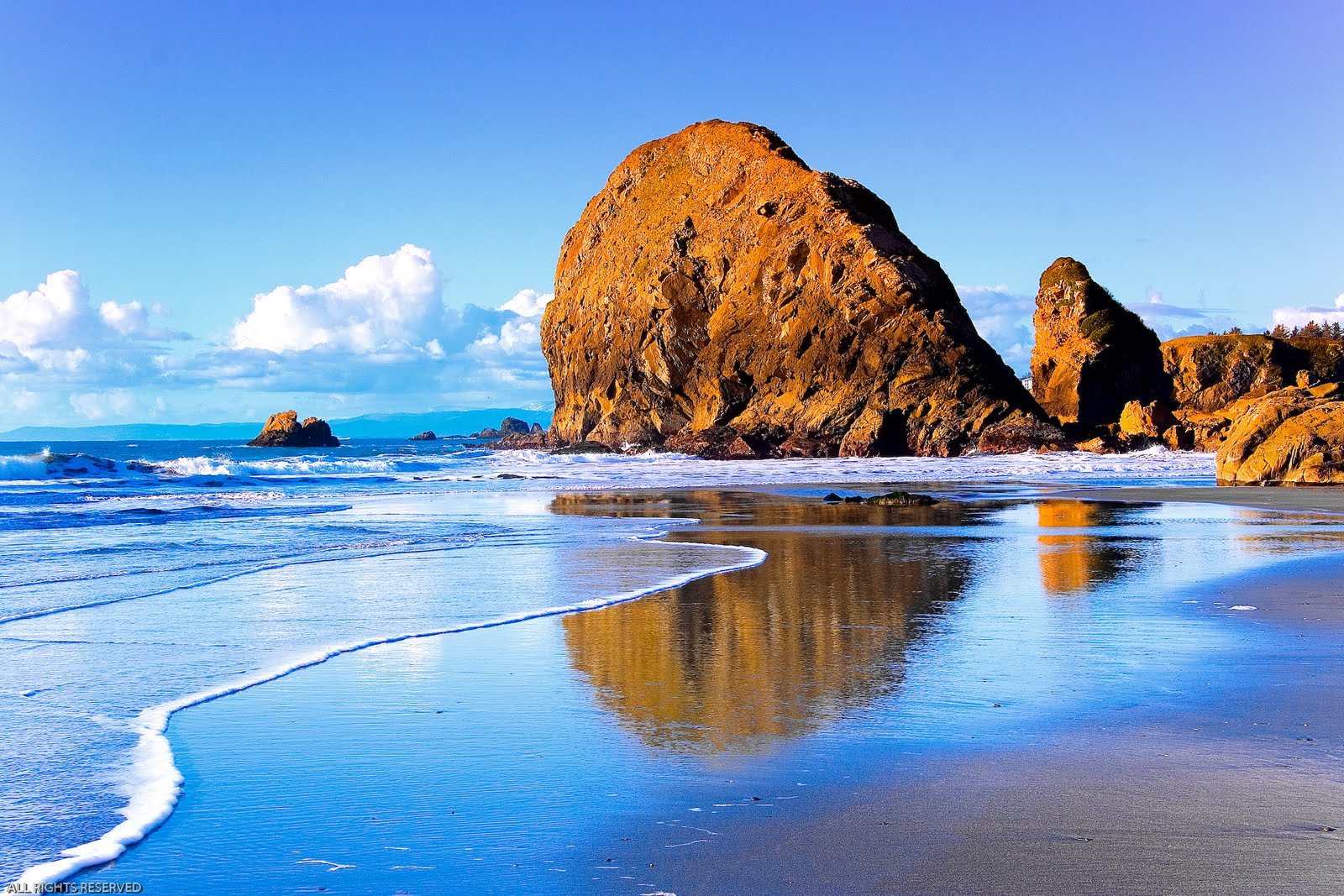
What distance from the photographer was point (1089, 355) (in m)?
90.2

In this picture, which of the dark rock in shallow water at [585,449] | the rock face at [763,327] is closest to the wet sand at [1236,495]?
the rock face at [763,327]

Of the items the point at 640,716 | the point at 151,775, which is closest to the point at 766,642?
the point at 640,716

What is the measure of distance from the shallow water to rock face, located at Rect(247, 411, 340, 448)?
412ft

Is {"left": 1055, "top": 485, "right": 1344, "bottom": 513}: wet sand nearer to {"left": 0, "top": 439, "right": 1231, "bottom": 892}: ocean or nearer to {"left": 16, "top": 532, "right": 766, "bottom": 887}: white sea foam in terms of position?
{"left": 0, "top": 439, "right": 1231, "bottom": 892}: ocean

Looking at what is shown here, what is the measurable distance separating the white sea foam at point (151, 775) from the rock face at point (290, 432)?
422 ft

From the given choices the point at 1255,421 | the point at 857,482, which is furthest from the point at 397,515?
the point at 1255,421

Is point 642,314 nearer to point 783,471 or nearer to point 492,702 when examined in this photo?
point 783,471

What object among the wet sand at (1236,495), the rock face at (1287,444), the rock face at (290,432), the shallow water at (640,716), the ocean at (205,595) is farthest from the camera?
the rock face at (290,432)

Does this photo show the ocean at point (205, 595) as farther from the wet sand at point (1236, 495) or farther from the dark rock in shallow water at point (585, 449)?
the dark rock in shallow water at point (585, 449)

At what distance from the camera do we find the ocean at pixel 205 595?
4680 mm

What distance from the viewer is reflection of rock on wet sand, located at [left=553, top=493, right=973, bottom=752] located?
225 inches

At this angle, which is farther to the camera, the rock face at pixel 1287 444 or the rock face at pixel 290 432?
the rock face at pixel 290 432

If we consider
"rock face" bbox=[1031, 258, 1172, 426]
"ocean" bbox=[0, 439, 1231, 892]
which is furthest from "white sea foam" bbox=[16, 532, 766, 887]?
"rock face" bbox=[1031, 258, 1172, 426]

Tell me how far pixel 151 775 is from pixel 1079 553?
11.8 meters
